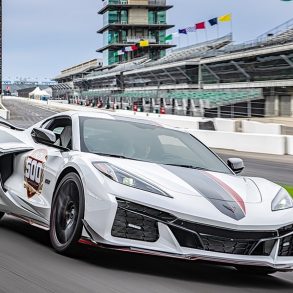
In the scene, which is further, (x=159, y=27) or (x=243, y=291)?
(x=159, y=27)

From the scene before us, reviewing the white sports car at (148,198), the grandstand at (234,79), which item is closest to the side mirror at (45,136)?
the white sports car at (148,198)

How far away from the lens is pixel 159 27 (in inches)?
5689

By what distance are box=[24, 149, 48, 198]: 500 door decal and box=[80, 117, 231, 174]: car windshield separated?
502 mm

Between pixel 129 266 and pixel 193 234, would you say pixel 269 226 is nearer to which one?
pixel 193 234

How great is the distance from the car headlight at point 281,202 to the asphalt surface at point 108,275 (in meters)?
0.62

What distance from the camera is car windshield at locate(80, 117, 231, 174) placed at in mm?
5570

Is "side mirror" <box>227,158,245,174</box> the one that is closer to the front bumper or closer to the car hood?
the car hood

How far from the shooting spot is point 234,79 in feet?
200

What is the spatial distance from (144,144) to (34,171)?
1155 mm

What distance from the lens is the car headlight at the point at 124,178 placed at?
184 inches

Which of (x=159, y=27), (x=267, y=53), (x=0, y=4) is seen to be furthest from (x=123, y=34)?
(x=267, y=53)

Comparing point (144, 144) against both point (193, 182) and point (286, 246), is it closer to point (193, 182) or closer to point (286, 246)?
point (193, 182)

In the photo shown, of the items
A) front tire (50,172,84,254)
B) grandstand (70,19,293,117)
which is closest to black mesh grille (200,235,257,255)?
front tire (50,172,84,254)

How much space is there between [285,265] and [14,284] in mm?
2072
